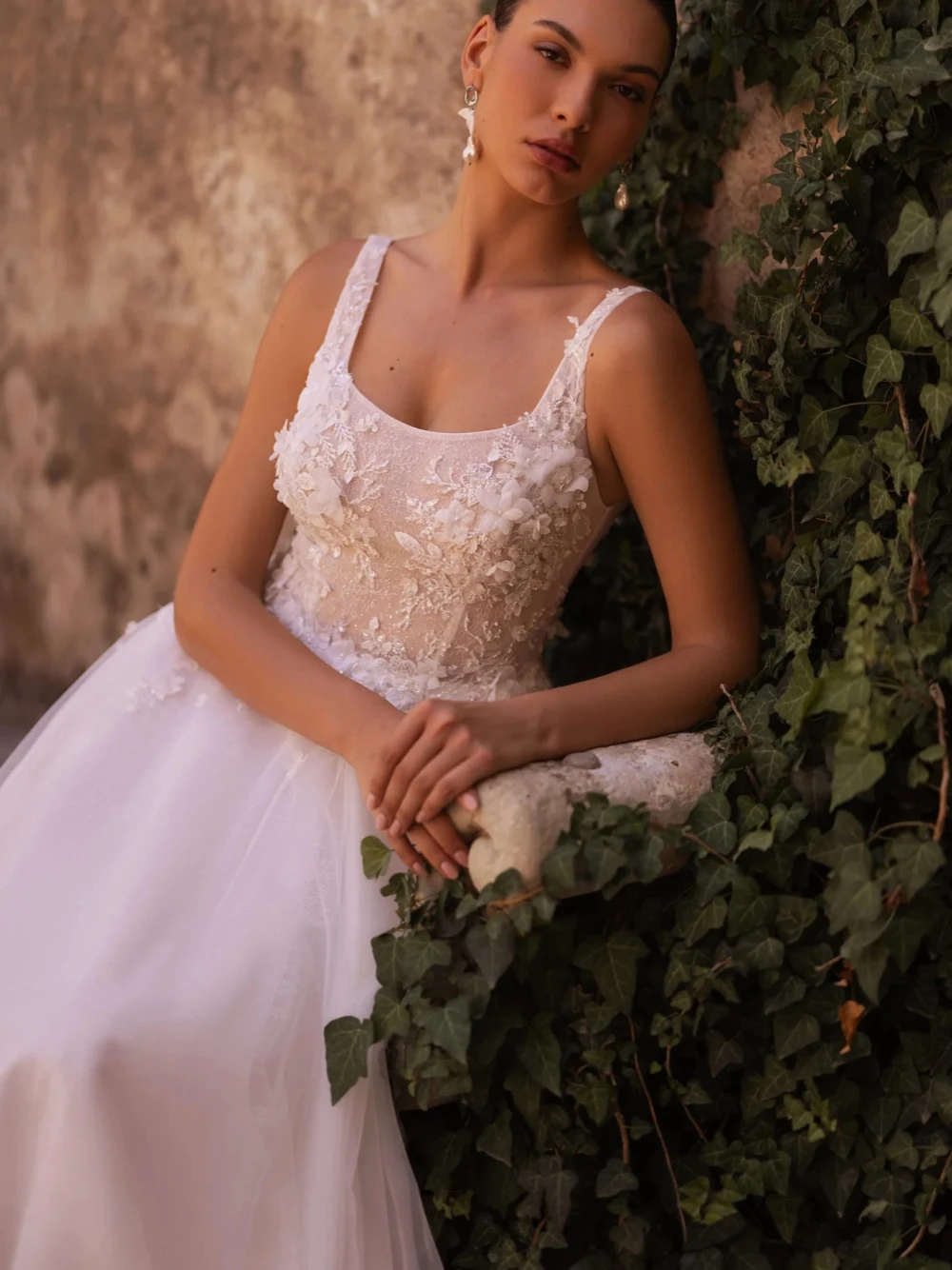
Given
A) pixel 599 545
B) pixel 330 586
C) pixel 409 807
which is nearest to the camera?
pixel 409 807

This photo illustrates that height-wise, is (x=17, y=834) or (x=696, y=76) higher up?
(x=696, y=76)

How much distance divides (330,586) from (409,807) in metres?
0.54

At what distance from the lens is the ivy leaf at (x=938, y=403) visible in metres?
1.69

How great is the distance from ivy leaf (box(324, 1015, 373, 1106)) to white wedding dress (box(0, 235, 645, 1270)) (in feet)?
0.20

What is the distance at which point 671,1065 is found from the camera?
74.1 inches

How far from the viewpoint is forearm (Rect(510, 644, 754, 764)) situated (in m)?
1.83

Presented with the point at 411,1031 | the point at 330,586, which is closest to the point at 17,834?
the point at 330,586

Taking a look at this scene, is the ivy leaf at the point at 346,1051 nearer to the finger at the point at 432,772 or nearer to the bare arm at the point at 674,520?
the finger at the point at 432,772

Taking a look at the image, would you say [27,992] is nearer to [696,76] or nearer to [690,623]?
[690,623]

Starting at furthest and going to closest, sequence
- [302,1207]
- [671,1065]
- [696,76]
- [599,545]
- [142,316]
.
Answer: [142,316] < [599,545] < [696,76] < [671,1065] < [302,1207]

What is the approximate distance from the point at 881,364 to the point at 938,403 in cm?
15

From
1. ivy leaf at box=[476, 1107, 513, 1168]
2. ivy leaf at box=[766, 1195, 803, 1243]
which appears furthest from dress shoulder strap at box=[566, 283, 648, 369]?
ivy leaf at box=[766, 1195, 803, 1243]

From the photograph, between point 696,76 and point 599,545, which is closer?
point 696,76

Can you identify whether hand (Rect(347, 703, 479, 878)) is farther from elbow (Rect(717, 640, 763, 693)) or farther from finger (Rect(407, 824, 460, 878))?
elbow (Rect(717, 640, 763, 693))
